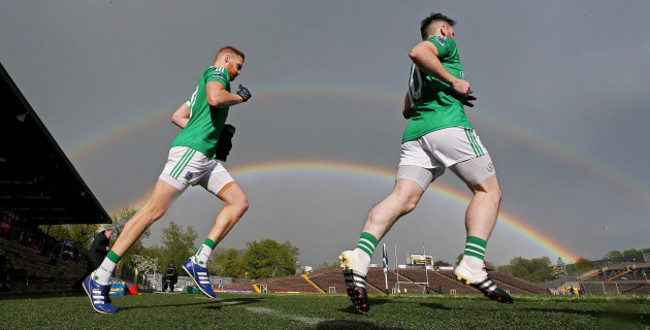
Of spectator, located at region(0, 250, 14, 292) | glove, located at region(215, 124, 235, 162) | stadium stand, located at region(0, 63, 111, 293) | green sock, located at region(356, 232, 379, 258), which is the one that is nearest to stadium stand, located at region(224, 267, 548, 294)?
stadium stand, located at region(0, 63, 111, 293)

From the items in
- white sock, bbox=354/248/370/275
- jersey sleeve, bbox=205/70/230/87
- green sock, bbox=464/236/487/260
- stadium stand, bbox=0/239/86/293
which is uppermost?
jersey sleeve, bbox=205/70/230/87

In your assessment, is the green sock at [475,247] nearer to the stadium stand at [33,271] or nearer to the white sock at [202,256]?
the white sock at [202,256]

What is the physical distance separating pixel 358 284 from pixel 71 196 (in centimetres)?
1543

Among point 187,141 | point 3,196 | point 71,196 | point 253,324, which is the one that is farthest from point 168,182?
point 3,196

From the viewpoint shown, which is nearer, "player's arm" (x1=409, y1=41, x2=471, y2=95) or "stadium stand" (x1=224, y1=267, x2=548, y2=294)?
"player's arm" (x1=409, y1=41, x2=471, y2=95)

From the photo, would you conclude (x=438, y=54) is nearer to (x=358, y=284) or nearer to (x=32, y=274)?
(x=358, y=284)

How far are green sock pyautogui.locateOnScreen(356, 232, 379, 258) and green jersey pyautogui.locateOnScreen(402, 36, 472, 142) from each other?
0.85 meters

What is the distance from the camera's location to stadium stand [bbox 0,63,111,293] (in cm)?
802

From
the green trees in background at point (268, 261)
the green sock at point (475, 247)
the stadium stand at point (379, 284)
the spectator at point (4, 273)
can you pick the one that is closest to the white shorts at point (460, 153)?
the green sock at point (475, 247)

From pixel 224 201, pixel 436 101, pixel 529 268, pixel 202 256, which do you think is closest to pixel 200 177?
pixel 224 201

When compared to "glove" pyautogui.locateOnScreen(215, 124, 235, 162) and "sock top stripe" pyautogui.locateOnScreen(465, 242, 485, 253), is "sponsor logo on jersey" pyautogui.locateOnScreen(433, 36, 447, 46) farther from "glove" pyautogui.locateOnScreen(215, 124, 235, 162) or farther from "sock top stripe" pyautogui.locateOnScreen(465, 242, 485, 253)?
"glove" pyautogui.locateOnScreen(215, 124, 235, 162)

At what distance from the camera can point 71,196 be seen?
44.3 feet

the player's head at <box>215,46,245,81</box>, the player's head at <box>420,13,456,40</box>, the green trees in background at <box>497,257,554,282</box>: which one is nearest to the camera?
the player's head at <box>420,13,456,40</box>

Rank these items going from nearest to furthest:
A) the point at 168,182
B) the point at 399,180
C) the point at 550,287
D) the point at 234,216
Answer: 1. the point at 399,180
2. the point at 168,182
3. the point at 234,216
4. the point at 550,287
